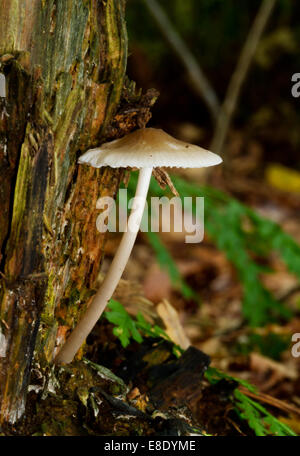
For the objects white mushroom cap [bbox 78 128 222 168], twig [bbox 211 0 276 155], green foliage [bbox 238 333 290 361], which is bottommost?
green foliage [bbox 238 333 290 361]

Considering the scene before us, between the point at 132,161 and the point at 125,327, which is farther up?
the point at 132,161

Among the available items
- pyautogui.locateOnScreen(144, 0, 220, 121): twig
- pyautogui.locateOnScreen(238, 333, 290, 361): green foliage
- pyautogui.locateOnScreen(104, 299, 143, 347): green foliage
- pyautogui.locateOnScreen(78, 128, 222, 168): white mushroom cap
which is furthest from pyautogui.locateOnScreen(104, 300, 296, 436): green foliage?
pyautogui.locateOnScreen(144, 0, 220, 121): twig

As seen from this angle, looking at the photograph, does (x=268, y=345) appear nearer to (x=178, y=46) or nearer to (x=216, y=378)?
(x=216, y=378)

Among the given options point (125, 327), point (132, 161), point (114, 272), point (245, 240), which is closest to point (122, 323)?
point (125, 327)

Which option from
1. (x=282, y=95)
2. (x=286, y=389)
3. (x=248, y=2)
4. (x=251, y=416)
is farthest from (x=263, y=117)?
(x=251, y=416)

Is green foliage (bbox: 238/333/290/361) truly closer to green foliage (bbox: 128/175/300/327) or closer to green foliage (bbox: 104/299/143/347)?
green foliage (bbox: 128/175/300/327)

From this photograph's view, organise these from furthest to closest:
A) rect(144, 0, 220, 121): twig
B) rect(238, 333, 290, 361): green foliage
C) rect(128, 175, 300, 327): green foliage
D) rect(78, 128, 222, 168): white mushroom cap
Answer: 1. rect(144, 0, 220, 121): twig
2. rect(238, 333, 290, 361): green foliage
3. rect(128, 175, 300, 327): green foliage
4. rect(78, 128, 222, 168): white mushroom cap
